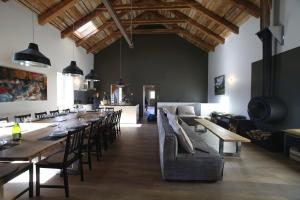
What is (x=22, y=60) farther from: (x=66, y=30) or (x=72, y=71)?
(x=66, y=30)

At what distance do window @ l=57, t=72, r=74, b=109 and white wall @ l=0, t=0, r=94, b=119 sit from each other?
1.72 ft

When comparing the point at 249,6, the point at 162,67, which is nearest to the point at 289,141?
the point at 249,6

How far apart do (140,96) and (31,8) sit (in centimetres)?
703

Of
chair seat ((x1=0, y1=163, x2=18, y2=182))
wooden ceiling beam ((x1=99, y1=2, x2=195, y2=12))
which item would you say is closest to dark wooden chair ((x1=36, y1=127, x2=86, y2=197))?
chair seat ((x1=0, y1=163, x2=18, y2=182))

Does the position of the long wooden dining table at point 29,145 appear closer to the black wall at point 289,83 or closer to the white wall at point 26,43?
the white wall at point 26,43

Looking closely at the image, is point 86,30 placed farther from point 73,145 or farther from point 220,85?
point 73,145

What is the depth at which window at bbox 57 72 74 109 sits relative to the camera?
7902 mm

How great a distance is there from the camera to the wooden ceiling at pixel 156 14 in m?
6.03

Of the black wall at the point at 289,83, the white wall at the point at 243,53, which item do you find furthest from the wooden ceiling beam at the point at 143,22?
the black wall at the point at 289,83

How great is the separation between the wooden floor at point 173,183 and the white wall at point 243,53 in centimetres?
277

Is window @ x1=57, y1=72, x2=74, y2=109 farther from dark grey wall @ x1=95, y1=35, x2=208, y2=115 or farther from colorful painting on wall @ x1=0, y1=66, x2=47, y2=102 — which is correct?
dark grey wall @ x1=95, y1=35, x2=208, y2=115

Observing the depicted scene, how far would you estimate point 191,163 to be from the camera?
3.06 meters

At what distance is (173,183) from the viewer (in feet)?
10.2

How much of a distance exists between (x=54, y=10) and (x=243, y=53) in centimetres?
627
